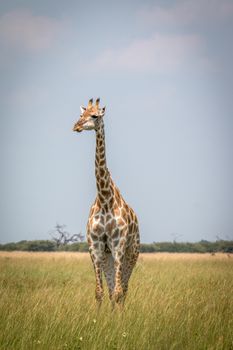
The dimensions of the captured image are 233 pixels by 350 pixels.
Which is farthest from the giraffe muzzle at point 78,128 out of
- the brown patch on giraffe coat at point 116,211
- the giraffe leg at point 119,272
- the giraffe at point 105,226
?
the giraffe leg at point 119,272

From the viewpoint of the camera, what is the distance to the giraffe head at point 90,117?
963cm

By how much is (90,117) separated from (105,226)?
1.87m

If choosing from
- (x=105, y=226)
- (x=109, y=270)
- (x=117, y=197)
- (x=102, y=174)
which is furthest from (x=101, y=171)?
(x=109, y=270)

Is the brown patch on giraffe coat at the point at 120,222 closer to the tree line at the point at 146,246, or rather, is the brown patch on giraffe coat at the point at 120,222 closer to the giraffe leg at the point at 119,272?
the giraffe leg at the point at 119,272

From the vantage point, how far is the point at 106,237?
1044cm

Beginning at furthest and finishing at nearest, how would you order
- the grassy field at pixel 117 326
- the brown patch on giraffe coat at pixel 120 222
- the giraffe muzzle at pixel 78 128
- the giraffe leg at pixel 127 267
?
the giraffe leg at pixel 127 267, the brown patch on giraffe coat at pixel 120 222, the giraffe muzzle at pixel 78 128, the grassy field at pixel 117 326

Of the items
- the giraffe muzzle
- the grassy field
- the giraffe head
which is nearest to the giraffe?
the giraffe head

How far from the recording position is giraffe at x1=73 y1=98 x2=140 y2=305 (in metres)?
10.2

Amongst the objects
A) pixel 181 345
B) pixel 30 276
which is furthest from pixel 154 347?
pixel 30 276

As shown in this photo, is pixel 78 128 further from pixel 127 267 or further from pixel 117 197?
pixel 127 267

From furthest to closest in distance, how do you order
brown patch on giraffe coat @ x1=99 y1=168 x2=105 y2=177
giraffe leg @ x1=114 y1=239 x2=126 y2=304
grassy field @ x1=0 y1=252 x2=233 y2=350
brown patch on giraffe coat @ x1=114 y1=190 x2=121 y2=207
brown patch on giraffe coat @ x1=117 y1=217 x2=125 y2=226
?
brown patch on giraffe coat @ x1=114 y1=190 x2=121 y2=207
brown patch on giraffe coat @ x1=99 y1=168 x2=105 y2=177
brown patch on giraffe coat @ x1=117 y1=217 x2=125 y2=226
giraffe leg @ x1=114 y1=239 x2=126 y2=304
grassy field @ x1=0 y1=252 x2=233 y2=350

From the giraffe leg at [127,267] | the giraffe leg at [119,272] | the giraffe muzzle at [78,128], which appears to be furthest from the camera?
the giraffe leg at [127,267]

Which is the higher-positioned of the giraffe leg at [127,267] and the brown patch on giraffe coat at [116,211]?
the brown patch on giraffe coat at [116,211]

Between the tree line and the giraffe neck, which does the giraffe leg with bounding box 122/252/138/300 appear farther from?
the tree line
